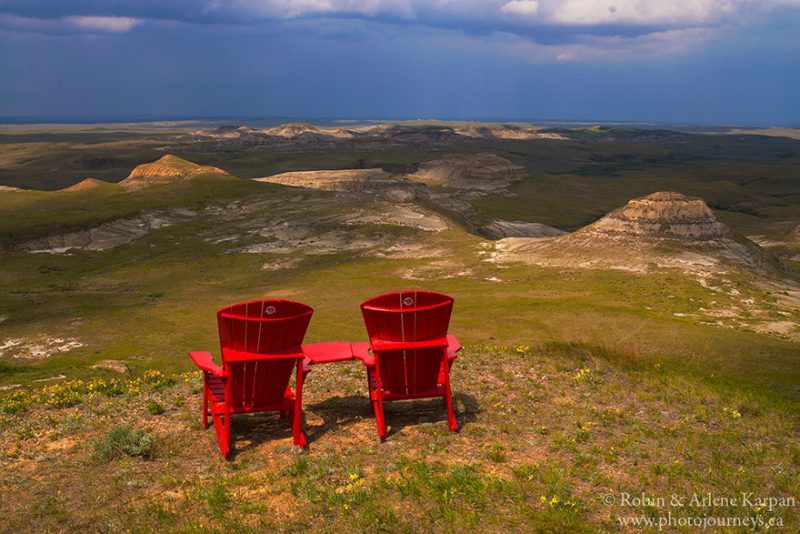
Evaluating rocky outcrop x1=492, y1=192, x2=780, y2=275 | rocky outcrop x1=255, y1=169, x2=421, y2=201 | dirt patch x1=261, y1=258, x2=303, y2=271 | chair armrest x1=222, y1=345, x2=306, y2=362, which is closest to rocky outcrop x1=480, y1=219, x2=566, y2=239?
rocky outcrop x1=255, y1=169, x2=421, y2=201

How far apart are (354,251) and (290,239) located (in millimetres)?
11374

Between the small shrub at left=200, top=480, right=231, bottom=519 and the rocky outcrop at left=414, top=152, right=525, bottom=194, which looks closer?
the small shrub at left=200, top=480, right=231, bottom=519

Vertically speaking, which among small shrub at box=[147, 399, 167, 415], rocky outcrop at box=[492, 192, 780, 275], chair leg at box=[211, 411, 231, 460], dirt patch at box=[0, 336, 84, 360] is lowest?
dirt patch at box=[0, 336, 84, 360]

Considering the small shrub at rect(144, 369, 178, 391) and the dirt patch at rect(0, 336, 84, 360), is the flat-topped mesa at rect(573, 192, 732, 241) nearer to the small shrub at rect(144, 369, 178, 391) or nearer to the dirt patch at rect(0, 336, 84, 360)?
the dirt patch at rect(0, 336, 84, 360)

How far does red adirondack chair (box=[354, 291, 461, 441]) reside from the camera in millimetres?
11773

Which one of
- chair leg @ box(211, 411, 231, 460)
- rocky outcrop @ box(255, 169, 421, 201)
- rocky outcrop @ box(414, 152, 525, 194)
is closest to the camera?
chair leg @ box(211, 411, 231, 460)

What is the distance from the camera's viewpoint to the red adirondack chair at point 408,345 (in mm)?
11773

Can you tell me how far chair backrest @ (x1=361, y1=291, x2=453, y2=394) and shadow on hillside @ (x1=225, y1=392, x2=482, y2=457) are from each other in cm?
83

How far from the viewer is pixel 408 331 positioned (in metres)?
12.0

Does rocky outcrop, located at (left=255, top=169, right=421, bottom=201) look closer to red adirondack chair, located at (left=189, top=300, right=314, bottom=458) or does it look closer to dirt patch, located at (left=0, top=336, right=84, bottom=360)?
dirt patch, located at (left=0, top=336, right=84, bottom=360)

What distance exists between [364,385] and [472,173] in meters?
162

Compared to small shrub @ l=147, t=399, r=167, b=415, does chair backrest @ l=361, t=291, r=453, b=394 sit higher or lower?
higher

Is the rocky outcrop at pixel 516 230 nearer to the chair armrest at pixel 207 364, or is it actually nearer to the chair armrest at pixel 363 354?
the chair armrest at pixel 363 354

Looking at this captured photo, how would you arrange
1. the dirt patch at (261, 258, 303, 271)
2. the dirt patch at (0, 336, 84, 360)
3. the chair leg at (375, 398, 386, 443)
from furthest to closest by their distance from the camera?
the dirt patch at (261, 258, 303, 271), the dirt patch at (0, 336, 84, 360), the chair leg at (375, 398, 386, 443)
